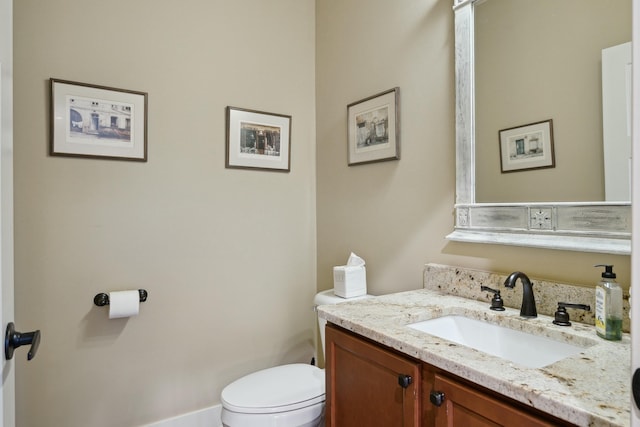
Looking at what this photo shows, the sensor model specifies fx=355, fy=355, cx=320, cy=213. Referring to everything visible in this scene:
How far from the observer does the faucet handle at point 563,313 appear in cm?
106

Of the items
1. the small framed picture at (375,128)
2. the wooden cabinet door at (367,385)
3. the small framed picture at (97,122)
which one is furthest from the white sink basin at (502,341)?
the small framed picture at (97,122)

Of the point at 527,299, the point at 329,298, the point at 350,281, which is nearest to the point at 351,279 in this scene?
the point at 350,281

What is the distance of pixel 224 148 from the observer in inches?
81.1

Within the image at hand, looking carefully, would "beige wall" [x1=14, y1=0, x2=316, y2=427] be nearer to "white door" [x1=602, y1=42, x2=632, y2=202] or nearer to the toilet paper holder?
the toilet paper holder

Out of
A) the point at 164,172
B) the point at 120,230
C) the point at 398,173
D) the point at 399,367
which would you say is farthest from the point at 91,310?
the point at 398,173

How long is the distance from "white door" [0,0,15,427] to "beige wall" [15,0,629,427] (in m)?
0.89

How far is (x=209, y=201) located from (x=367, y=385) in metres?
1.35

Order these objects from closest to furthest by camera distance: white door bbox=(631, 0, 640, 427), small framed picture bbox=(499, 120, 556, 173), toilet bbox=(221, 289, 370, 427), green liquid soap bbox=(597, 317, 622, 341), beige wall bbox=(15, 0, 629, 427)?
white door bbox=(631, 0, 640, 427), green liquid soap bbox=(597, 317, 622, 341), small framed picture bbox=(499, 120, 556, 173), toilet bbox=(221, 289, 370, 427), beige wall bbox=(15, 0, 629, 427)

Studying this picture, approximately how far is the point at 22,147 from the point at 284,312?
62.9 inches

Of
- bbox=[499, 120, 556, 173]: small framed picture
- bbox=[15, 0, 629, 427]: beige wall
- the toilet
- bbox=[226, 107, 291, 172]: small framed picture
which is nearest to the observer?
bbox=[499, 120, 556, 173]: small framed picture

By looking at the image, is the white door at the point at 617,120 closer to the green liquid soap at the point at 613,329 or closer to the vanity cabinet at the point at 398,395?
the green liquid soap at the point at 613,329

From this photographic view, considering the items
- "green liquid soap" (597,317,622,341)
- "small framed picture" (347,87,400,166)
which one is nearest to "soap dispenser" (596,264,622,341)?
"green liquid soap" (597,317,622,341)

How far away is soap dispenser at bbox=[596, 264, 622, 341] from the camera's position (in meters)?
0.93

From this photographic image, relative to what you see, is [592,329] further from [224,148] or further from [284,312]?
[224,148]
